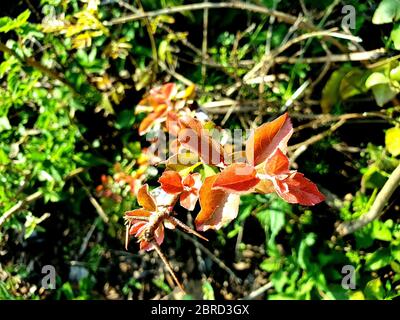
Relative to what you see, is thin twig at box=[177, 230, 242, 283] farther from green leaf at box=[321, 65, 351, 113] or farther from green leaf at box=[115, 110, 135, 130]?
green leaf at box=[321, 65, 351, 113]

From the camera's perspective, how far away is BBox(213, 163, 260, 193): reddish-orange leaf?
0.89 m

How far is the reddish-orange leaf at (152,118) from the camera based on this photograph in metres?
1.55

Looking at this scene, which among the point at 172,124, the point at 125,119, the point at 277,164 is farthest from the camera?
the point at 125,119

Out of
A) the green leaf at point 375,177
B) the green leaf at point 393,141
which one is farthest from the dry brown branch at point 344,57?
the green leaf at point 375,177

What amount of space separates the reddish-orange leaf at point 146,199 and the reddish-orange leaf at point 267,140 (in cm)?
20

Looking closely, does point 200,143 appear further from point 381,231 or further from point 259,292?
point 259,292

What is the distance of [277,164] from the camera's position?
881 mm

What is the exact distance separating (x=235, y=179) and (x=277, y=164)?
0.08 meters

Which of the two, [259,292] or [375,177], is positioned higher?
[375,177]

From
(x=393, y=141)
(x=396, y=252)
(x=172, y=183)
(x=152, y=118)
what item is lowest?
(x=396, y=252)

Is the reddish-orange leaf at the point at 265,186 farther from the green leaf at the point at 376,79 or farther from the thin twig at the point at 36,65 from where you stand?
the thin twig at the point at 36,65

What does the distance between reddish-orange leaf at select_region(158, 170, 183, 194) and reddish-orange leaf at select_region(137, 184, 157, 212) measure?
3cm

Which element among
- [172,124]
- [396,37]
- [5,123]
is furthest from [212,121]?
[5,123]

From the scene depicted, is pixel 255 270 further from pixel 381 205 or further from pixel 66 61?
pixel 66 61
